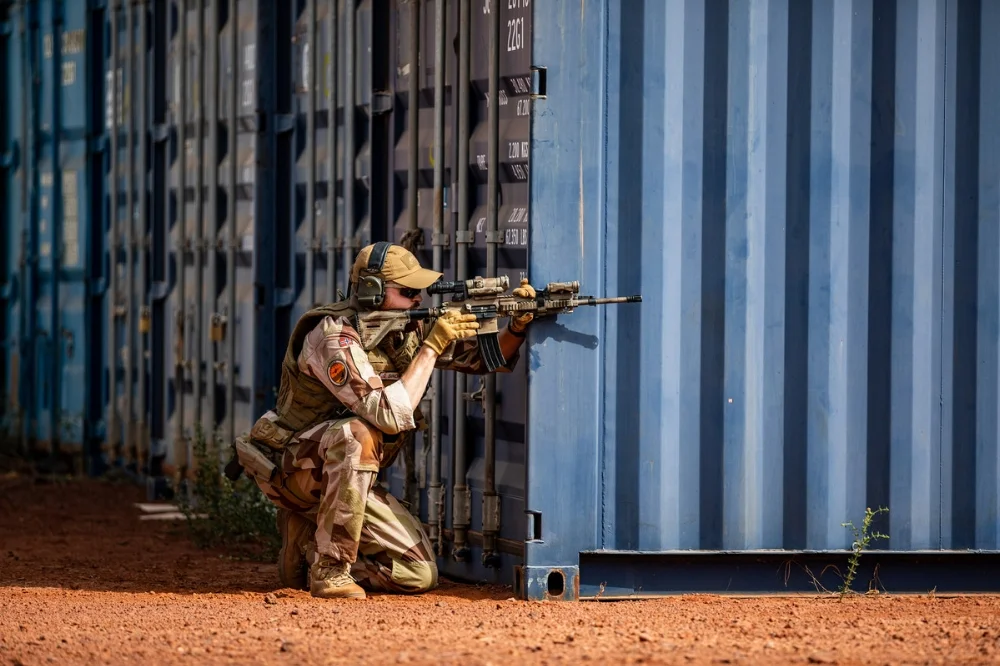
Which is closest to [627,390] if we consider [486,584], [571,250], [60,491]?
[571,250]

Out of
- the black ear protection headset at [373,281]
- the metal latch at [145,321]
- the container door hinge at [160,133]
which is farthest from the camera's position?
the metal latch at [145,321]

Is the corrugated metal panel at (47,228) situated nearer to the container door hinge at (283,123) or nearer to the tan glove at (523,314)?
the container door hinge at (283,123)

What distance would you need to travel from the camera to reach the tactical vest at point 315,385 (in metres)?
6.83

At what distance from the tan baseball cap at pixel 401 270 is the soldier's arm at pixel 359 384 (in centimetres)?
25

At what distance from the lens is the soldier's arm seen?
6516 mm

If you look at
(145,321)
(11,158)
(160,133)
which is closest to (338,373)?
(145,321)

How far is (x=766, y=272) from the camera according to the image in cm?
659

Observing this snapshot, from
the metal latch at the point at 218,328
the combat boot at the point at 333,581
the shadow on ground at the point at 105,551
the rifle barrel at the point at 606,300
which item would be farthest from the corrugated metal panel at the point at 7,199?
the rifle barrel at the point at 606,300

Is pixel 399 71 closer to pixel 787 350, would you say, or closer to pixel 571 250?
pixel 571 250

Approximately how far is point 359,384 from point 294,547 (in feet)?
3.33

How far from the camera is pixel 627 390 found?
6484mm

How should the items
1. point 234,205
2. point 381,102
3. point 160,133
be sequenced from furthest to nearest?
point 160,133, point 234,205, point 381,102

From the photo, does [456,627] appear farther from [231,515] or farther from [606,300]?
[231,515]

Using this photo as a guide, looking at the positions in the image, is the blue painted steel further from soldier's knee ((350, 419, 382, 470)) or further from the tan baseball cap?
the tan baseball cap
